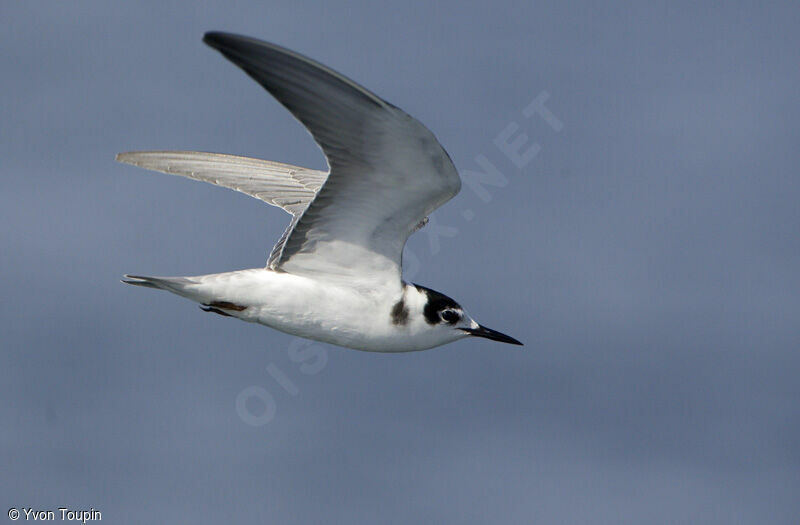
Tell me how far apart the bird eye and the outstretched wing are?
830 mm

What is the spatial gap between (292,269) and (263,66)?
3.20 meters

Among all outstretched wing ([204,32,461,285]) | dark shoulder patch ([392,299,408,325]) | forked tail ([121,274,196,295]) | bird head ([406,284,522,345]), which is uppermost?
outstretched wing ([204,32,461,285])

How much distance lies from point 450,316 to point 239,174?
3.67m

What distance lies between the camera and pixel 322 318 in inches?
516

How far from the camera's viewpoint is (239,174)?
52.4 feet

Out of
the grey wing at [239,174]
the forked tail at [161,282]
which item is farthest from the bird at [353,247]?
the grey wing at [239,174]

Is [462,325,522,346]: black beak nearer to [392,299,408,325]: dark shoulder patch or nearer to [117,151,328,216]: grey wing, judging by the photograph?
[392,299,408,325]: dark shoulder patch

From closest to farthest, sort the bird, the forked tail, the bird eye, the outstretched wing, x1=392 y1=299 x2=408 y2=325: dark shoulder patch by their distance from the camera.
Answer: the outstretched wing
the bird
the forked tail
x1=392 y1=299 x2=408 y2=325: dark shoulder patch
the bird eye

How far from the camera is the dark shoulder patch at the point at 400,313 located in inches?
529

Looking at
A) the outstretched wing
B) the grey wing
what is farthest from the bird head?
the grey wing

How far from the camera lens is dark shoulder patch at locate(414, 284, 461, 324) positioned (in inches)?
540

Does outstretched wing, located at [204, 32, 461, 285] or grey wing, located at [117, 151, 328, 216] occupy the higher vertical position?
outstretched wing, located at [204, 32, 461, 285]

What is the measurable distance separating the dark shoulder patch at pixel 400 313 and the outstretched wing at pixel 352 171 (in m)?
0.28

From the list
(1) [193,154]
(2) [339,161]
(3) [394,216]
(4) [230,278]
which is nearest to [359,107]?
(2) [339,161]
